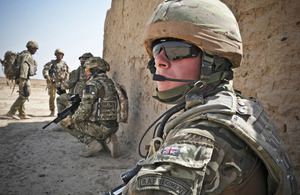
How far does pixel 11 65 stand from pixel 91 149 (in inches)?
185

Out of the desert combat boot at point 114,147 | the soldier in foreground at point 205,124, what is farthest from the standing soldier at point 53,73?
the soldier in foreground at point 205,124

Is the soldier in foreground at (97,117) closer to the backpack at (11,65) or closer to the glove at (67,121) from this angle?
Answer: the glove at (67,121)

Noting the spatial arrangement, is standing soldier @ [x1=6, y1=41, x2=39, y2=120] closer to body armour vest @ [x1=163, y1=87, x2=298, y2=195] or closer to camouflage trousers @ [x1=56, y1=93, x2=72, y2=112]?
camouflage trousers @ [x1=56, y1=93, x2=72, y2=112]

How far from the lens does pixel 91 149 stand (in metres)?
3.84

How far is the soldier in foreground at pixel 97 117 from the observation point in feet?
12.2

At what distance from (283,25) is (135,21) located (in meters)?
2.81

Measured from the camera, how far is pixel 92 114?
149 inches

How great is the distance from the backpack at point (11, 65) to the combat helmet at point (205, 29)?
6860 millimetres

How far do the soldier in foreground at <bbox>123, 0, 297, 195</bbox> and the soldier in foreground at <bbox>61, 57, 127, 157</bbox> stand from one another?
262cm

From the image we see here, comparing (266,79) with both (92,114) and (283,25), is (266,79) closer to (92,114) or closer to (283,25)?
(283,25)

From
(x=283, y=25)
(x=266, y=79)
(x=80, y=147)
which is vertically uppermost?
(x=283, y=25)

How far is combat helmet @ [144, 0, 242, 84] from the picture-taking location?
1083 mm

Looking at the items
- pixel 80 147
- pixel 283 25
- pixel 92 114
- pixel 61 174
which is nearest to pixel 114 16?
pixel 92 114

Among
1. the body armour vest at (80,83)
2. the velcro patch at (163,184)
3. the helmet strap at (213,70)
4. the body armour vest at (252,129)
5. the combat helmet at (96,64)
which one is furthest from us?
the body armour vest at (80,83)
